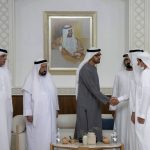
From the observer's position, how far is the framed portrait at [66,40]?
789cm

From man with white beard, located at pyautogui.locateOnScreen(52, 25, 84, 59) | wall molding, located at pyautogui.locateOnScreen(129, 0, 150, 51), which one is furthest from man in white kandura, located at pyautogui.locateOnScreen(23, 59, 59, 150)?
wall molding, located at pyautogui.locateOnScreen(129, 0, 150, 51)

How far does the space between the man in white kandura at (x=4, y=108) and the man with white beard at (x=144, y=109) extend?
6.90 feet

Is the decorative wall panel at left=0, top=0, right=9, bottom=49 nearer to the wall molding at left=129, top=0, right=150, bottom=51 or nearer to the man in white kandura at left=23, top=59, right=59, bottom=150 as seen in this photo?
the man in white kandura at left=23, top=59, right=59, bottom=150

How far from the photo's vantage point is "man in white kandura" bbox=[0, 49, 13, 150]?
5.93m

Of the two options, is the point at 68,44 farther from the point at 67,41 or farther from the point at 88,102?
the point at 88,102

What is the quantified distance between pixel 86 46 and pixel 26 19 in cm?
136

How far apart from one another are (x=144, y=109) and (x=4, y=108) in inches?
88.5

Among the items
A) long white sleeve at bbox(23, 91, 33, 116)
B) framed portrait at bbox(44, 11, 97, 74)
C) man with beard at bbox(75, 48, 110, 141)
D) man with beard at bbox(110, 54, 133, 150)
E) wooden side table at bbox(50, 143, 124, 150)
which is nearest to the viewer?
wooden side table at bbox(50, 143, 124, 150)

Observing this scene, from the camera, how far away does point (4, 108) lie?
598cm

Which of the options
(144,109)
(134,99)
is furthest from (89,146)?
(134,99)

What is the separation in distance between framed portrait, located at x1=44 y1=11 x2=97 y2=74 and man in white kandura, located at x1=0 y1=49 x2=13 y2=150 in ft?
6.11

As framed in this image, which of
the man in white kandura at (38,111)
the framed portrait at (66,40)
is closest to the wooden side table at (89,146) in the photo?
the man in white kandura at (38,111)

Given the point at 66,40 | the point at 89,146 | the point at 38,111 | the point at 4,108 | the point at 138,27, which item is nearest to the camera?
the point at 89,146

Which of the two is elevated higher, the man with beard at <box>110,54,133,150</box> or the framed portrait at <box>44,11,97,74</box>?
the framed portrait at <box>44,11,97,74</box>
